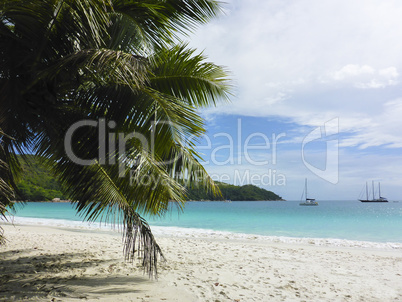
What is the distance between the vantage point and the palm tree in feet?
12.3

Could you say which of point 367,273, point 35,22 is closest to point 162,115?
point 35,22

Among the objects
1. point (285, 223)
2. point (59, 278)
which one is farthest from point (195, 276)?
point (285, 223)

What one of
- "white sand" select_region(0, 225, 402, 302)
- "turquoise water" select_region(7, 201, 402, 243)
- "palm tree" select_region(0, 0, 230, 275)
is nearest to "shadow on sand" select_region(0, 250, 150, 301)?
"white sand" select_region(0, 225, 402, 302)

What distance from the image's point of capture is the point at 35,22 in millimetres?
3863

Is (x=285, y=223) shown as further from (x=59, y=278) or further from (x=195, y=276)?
(x=59, y=278)

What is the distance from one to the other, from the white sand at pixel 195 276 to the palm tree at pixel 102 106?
92 cm

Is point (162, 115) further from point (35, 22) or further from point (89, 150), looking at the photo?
point (35, 22)

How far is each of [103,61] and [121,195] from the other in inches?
64.1

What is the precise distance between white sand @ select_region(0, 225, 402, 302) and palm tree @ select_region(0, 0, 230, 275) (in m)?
0.92

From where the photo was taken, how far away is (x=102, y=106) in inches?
180

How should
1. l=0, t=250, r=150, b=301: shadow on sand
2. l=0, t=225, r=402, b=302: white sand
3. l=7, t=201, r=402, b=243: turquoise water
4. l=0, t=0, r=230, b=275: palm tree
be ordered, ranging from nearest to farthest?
l=0, t=0, r=230, b=275: palm tree → l=0, t=250, r=150, b=301: shadow on sand → l=0, t=225, r=402, b=302: white sand → l=7, t=201, r=402, b=243: turquoise water

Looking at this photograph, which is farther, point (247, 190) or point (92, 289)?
point (247, 190)

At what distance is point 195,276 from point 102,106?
11.0ft

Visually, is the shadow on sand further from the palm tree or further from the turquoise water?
the turquoise water
